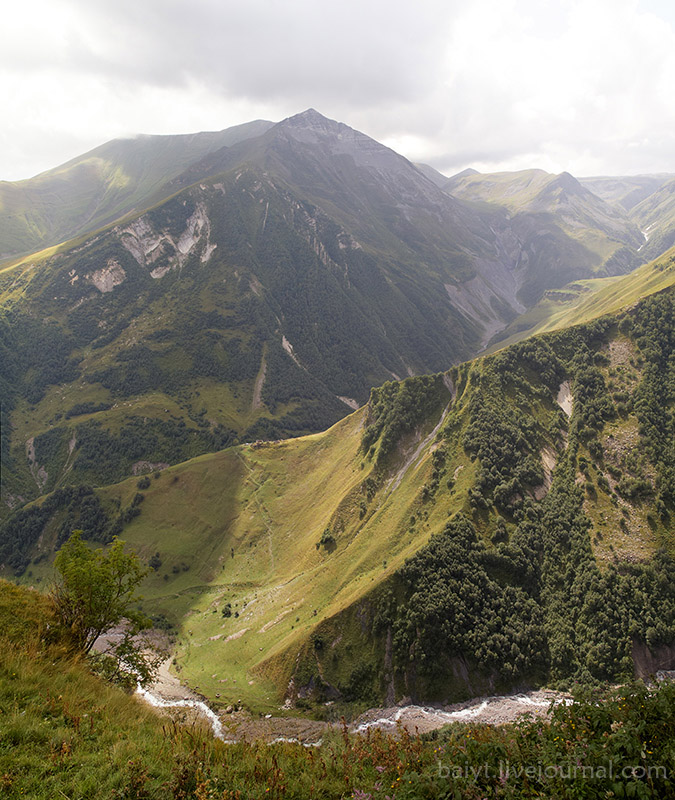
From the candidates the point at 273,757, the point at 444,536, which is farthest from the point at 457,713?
the point at 273,757

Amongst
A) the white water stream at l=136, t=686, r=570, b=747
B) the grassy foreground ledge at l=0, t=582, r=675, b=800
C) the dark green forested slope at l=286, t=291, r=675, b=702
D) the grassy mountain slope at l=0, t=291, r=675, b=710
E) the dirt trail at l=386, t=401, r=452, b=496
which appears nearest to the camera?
the grassy foreground ledge at l=0, t=582, r=675, b=800

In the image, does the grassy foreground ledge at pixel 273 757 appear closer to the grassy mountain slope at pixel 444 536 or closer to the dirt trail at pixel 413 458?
the grassy mountain slope at pixel 444 536

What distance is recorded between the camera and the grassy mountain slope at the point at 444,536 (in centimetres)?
7375

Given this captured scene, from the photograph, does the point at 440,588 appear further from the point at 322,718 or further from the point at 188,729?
the point at 188,729

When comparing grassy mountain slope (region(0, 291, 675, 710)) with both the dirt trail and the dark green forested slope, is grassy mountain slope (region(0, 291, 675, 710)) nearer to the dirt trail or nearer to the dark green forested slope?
the dark green forested slope

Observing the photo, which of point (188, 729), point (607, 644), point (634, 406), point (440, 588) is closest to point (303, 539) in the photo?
point (440, 588)

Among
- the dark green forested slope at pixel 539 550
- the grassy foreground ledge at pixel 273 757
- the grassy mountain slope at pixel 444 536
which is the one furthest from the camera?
the grassy mountain slope at pixel 444 536

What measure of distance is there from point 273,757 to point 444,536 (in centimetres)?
7306

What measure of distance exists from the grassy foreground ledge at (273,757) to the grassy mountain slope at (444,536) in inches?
2434

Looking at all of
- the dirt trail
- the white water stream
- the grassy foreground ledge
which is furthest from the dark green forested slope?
the grassy foreground ledge

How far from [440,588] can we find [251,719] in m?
38.5

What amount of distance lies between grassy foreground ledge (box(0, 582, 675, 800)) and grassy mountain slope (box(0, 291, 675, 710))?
61828mm

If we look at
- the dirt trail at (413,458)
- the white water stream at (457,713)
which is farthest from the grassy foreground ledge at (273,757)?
the dirt trail at (413,458)

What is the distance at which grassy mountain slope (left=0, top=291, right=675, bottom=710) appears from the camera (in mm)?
73750
